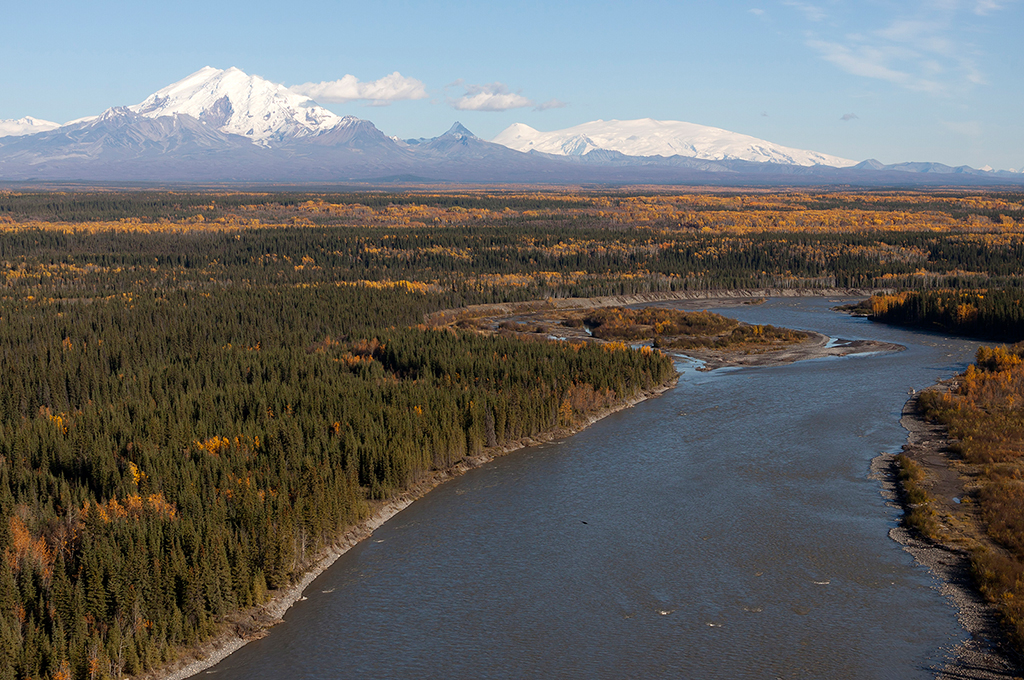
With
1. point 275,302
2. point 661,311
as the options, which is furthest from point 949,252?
point 275,302

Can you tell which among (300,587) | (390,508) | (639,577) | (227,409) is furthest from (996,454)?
(227,409)

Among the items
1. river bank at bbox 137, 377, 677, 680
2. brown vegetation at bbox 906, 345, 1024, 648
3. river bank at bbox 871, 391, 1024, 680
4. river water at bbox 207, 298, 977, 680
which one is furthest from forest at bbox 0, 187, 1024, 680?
brown vegetation at bbox 906, 345, 1024, 648

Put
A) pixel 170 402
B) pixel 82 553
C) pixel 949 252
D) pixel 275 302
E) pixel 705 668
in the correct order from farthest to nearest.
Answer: pixel 949 252 < pixel 275 302 < pixel 170 402 < pixel 82 553 < pixel 705 668

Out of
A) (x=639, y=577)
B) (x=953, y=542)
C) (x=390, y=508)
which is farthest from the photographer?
(x=390, y=508)

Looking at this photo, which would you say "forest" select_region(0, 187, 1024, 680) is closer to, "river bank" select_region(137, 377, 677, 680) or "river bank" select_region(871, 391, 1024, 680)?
"river bank" select_region(137, 377, 677, 680)

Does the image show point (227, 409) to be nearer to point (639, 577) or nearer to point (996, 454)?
point (639, 577)

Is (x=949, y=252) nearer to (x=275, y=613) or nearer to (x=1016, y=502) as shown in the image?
(x=1016, y=502)
